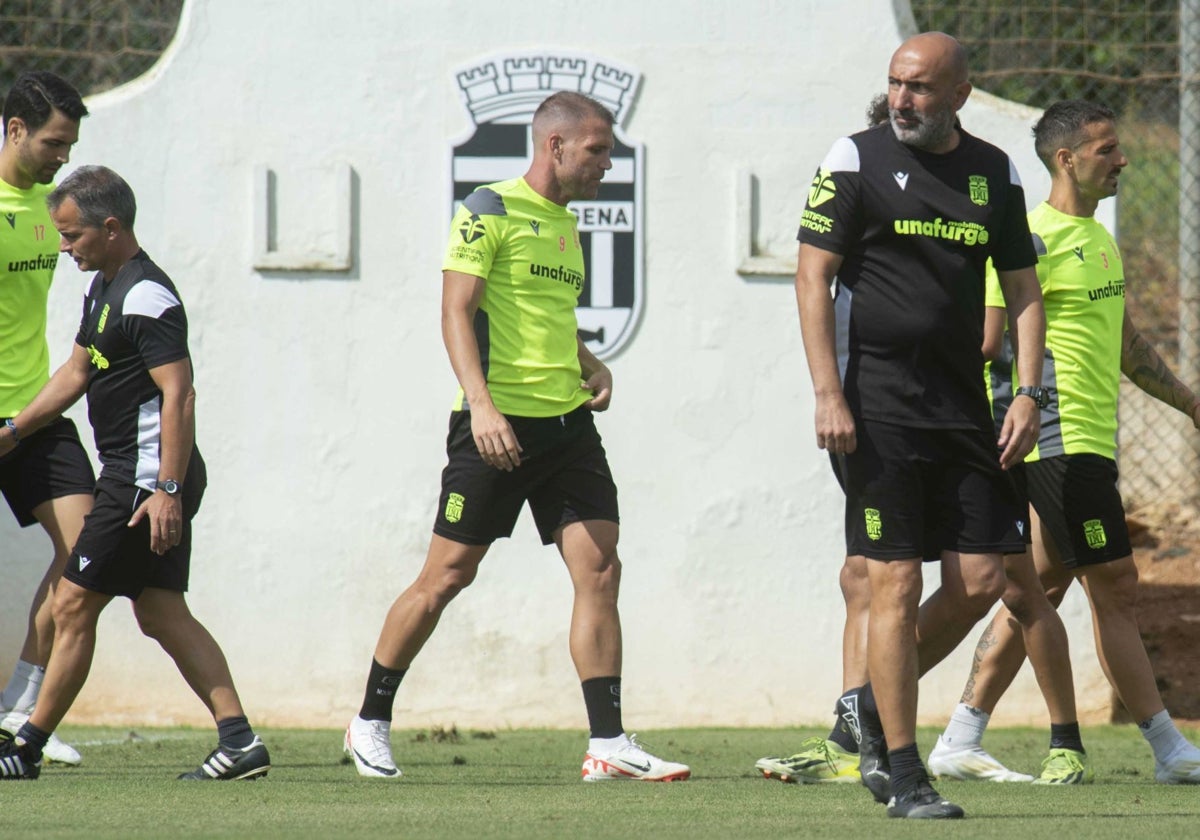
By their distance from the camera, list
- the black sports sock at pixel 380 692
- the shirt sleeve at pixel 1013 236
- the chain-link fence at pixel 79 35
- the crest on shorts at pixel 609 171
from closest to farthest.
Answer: the shirt sleeve at pixel 1013 236
the black sports sock at pixel 380 692
the crest on shorts at pixel 609 171
the chain-link fence at pixel 79 35

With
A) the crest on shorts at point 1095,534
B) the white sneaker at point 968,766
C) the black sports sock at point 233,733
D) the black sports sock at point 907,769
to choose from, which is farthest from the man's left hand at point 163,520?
the crest on shorts at point 1095,534

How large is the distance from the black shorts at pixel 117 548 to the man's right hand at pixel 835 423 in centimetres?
211

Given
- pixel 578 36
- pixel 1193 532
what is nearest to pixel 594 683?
pixel 578 36

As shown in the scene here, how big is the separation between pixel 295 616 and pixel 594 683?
2.46 m

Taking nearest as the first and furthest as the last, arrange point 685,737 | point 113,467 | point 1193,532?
point 113,467
point 685,737
point 1193,532

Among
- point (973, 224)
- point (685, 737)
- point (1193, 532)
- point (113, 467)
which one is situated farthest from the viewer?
point (1193, 532)

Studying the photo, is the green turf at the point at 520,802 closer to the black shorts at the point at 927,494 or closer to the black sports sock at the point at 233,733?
the black sports sock at the point at 233,733

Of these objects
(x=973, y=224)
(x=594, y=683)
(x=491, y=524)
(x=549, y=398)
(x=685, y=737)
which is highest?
(x=973, y=224)

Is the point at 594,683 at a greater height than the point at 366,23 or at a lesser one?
lesser

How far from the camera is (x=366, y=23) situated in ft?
26.2

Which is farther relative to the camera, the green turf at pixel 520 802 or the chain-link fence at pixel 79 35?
the chain-link fence at pixel 79 35

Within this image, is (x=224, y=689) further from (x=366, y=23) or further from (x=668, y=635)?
(x=366, y=23)

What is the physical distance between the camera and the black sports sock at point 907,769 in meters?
4.71

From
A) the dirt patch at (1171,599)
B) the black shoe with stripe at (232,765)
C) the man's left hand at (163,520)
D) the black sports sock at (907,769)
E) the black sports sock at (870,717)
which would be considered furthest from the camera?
the dirt patch at (1171,599)
